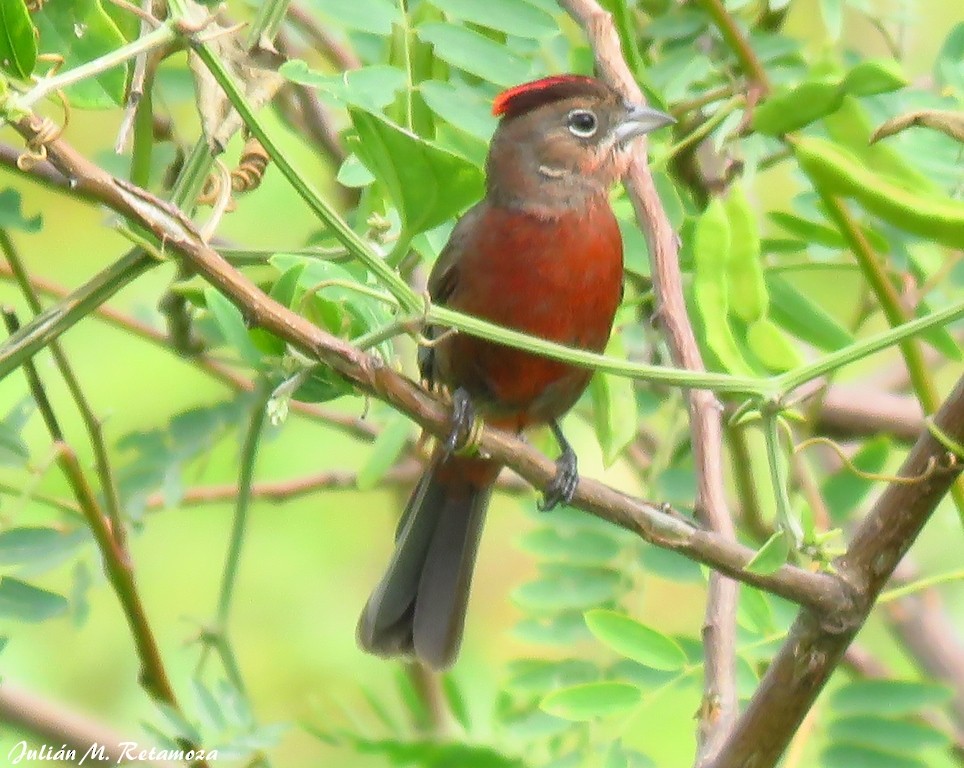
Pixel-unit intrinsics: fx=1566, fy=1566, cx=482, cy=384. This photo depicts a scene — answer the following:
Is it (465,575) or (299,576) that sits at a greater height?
(465,575)

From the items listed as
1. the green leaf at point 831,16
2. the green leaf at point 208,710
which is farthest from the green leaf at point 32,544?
the green leaf at point 831,16

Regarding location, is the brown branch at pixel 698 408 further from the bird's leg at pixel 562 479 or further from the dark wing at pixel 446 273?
the dark wing at pixel 446 273

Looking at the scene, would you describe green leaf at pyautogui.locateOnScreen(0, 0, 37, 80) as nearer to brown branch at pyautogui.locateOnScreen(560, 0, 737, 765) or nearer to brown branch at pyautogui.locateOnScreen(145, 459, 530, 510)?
brown branch at pyautogui.locateOnScreen(560, 0, 737, 765)

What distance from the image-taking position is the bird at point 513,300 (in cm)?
336

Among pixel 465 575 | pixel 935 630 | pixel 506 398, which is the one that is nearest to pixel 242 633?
pixel 465 575

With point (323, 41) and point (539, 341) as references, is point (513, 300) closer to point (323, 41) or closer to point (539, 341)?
point (323, 41)

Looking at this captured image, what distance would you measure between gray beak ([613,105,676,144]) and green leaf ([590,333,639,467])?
583mm

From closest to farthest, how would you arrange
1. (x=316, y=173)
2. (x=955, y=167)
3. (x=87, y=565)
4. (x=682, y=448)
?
(x=955, y=167)
(x=87, y=565)
(x=682, y=448)
(x=316, y=173)

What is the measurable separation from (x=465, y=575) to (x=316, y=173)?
4.89 ft

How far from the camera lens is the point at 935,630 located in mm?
4258

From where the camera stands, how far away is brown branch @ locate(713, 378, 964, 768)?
193 centimetres

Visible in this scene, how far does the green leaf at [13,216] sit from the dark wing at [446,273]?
1.00 m

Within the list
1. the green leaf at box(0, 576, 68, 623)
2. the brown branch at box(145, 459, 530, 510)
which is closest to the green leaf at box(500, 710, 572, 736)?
the brown branch at box(145, 459, 530, 510)

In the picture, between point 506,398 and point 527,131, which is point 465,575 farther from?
point 527,131
